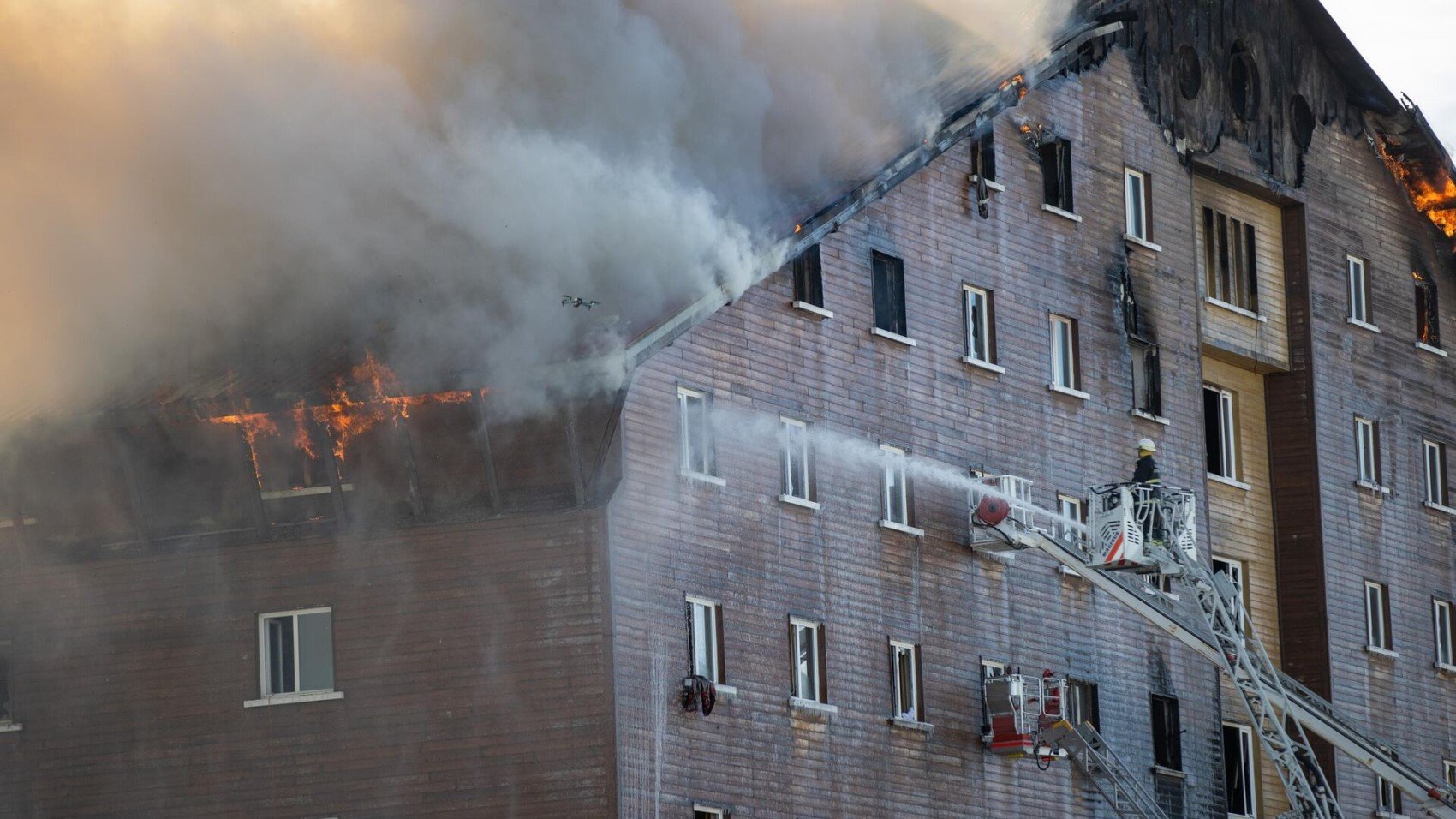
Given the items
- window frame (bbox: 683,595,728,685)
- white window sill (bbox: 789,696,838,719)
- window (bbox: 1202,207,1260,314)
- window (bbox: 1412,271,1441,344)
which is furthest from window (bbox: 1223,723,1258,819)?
window frame (bbox: 683,595,728,685)

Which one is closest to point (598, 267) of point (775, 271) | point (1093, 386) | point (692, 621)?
point (775, 271)

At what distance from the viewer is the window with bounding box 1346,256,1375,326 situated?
162 ft

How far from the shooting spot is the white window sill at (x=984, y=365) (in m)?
39.9

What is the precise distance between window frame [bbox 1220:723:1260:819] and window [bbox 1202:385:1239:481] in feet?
15.7

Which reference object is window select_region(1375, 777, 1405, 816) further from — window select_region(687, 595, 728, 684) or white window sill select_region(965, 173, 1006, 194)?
window select_region(687, 595, 728, 684)

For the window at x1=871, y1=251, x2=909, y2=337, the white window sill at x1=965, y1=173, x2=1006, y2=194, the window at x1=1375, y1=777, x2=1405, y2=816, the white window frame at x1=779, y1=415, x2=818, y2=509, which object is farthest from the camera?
the window at x1=1375, y1=777, x2=1405, y2=816

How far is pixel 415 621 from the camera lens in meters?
33.7

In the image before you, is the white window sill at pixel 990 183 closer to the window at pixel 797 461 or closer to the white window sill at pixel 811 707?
the window at pixel 797 461

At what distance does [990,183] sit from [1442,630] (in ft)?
48.9

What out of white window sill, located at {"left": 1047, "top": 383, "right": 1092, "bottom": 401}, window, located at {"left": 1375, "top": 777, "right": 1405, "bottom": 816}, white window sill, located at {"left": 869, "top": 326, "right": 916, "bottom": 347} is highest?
white window sill, located at {"left": 869, "top": 326, "right": 916, "bottom": 347}

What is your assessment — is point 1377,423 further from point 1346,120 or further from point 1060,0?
point 1060,0

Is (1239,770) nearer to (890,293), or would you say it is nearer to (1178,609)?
(1178,609)

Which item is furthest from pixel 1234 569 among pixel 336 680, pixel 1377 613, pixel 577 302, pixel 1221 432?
pixel 336 680

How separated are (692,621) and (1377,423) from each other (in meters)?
19.6
